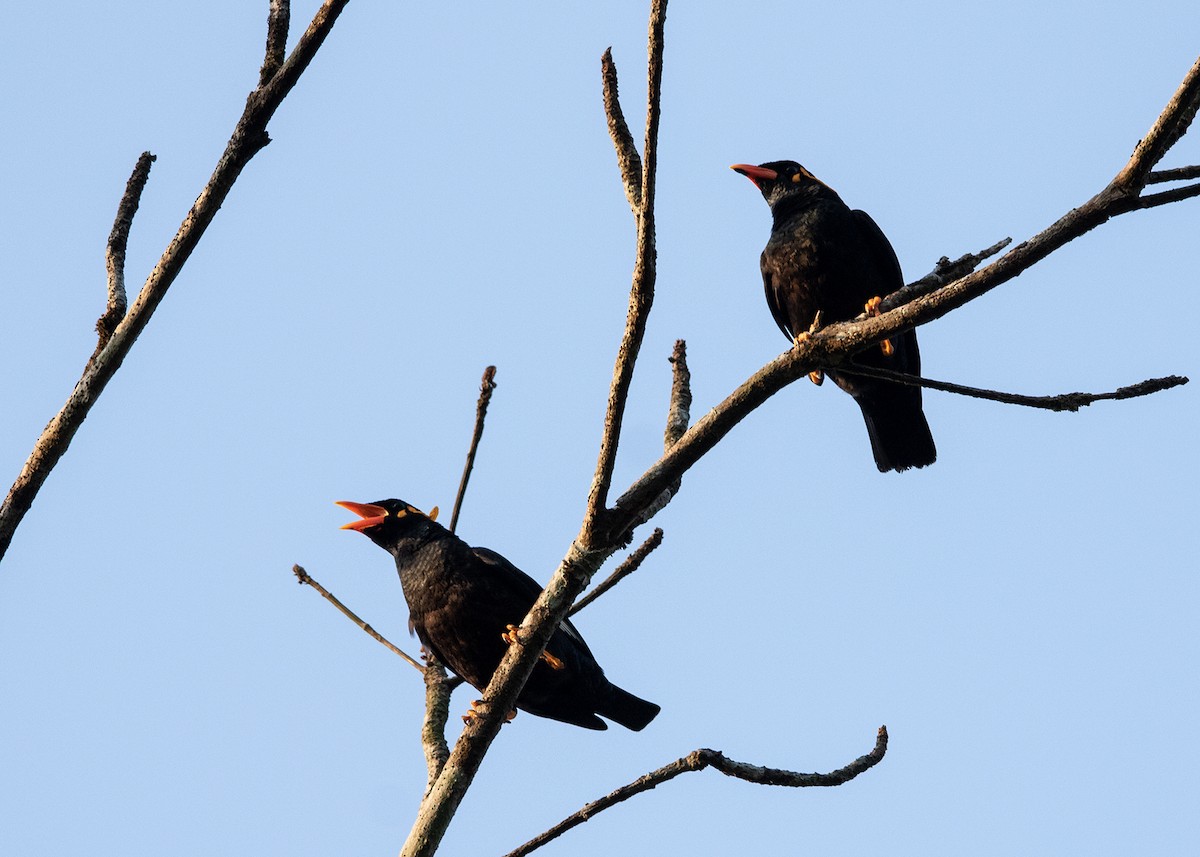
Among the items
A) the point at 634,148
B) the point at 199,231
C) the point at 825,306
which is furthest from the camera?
the point at 825,306

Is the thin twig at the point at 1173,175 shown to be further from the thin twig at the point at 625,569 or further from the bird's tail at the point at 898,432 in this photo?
the bird's tail at the point at 898,432

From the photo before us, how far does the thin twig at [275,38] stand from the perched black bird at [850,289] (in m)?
4.12

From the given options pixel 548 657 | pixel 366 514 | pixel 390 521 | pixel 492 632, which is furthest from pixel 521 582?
pixel 366 514

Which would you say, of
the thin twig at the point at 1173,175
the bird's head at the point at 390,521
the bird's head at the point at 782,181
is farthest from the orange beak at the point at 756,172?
the thin twig at the point at 1173,175

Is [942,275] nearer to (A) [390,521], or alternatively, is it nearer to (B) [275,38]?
(B) [275,38]

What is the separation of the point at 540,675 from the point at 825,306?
237 cm

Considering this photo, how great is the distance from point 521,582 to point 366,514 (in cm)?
129

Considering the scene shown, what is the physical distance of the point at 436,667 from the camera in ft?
17.6

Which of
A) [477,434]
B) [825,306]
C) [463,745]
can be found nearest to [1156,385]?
[463,745]

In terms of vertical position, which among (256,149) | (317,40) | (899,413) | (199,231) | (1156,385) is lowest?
(199,231)

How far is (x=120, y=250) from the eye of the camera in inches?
120

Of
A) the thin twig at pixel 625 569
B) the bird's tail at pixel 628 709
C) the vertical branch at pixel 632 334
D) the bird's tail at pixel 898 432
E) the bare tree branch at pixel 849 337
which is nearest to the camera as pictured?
the bare tree branch at pixel 849 337

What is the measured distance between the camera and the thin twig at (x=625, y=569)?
4.06 m

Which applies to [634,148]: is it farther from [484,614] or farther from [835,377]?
[835,377]
